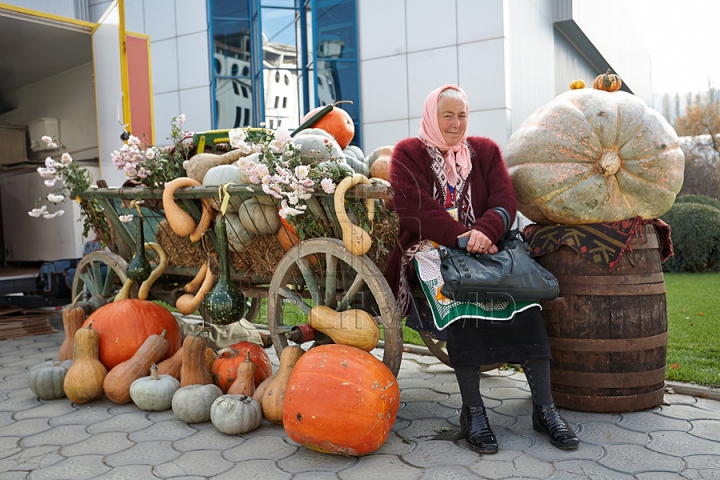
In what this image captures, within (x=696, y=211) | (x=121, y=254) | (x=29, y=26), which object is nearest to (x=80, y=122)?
(x=29, y=26)

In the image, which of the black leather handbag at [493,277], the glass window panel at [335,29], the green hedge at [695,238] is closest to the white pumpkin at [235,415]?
the black leather handbag at [493,277]

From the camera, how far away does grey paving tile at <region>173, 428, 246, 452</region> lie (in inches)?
105

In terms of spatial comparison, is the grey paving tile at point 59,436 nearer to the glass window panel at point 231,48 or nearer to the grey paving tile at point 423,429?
the grey paving tile at point 423,429

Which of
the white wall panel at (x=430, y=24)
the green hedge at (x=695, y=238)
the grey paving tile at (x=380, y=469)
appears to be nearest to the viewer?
the grey paving tile at (x=380, y=469)

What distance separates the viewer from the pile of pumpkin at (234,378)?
244 centimetres

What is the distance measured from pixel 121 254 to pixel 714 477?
3.83 metres

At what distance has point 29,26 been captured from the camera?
567 cm

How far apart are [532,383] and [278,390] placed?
1.16 metres

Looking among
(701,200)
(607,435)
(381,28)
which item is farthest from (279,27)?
(607,435)

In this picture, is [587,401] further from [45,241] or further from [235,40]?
[235,40]

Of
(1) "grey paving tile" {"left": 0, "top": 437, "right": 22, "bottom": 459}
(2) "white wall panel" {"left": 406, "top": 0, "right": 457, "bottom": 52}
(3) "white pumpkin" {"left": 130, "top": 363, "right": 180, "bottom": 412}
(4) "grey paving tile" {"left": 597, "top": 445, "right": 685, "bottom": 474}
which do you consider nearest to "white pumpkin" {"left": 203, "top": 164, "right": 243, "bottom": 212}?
(3) "white pumpkin" {"left": 130, "top": 363, "right": 180, "bottom": 412}

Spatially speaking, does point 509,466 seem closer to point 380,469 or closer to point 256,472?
point 380,469

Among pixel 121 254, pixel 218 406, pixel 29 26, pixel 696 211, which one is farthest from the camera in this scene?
pixel 696 211

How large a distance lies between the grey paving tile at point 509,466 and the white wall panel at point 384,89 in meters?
7.25
